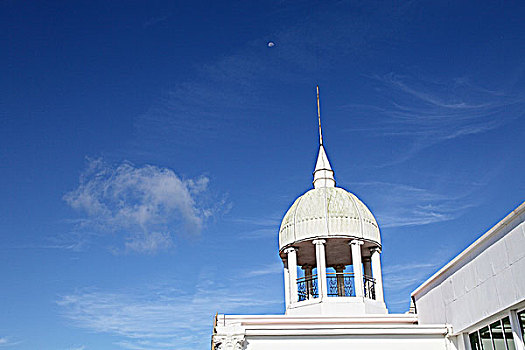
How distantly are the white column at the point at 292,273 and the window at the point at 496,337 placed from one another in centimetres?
942

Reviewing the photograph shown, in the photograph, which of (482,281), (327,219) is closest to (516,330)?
(482,281)

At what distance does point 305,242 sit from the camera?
78.2 feet

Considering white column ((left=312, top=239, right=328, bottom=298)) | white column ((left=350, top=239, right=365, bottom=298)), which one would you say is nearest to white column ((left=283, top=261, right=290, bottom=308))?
white column ((left=312, top=239, right=328, bottom=298))

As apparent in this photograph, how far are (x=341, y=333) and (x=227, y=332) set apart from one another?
313cm

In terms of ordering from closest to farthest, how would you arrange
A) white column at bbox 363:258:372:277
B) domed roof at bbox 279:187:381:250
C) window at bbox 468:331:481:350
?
window at bbox 468:331:481:350 → domed roof at bbox 279:187:381:250 → white column at bbox 363:258:372:277

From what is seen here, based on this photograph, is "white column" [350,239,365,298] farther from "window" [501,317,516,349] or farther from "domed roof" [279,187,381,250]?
"window" [501,317,516,349]

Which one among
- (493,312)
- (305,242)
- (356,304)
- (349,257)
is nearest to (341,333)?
(493,312)

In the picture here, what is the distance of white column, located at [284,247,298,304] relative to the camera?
23672mm

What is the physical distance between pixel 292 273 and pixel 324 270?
167 cm

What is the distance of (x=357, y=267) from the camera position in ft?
75.3

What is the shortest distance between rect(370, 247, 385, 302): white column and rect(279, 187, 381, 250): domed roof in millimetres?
482

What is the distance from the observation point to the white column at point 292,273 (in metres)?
23.7

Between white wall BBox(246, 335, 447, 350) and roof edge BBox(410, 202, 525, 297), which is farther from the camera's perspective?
white wall BBox(246, 335, 447, 350)

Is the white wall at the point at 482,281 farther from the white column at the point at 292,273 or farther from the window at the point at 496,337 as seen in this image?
the white column at the point at 292,273
